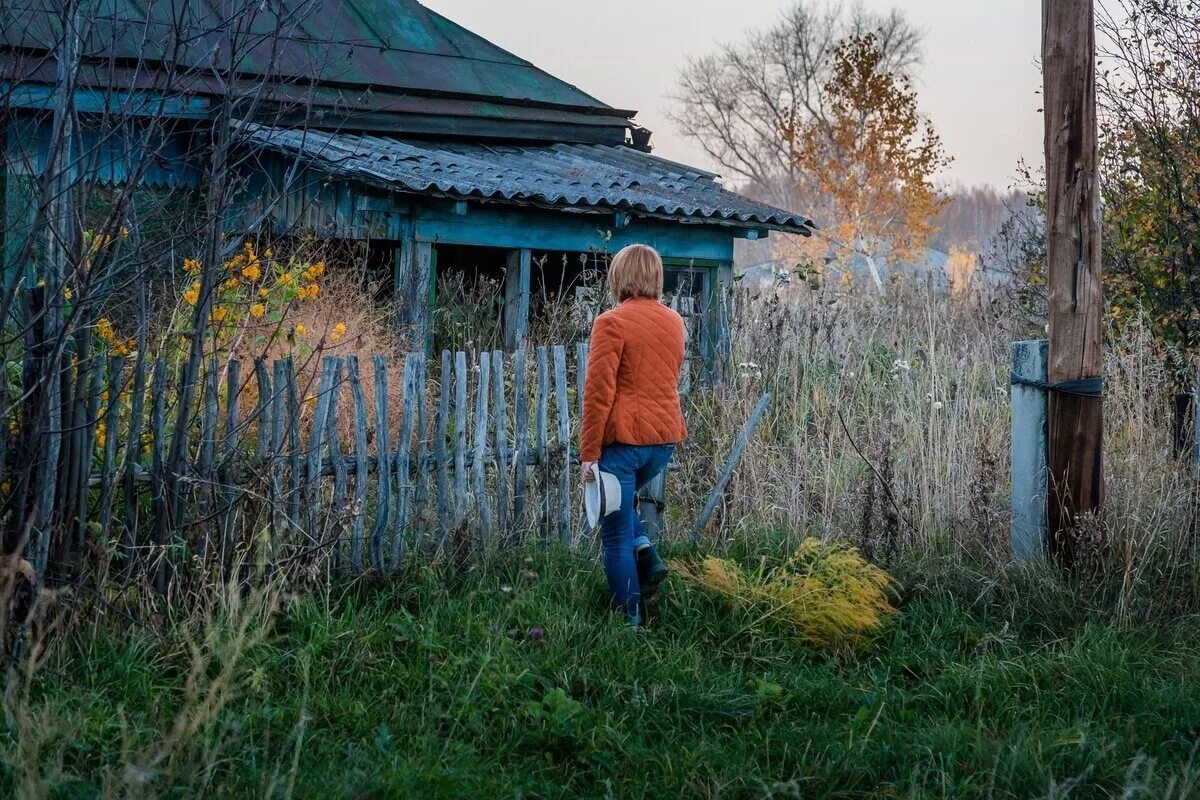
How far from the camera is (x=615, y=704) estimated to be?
3662 millimetres

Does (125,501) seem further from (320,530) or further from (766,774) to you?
(766,774)

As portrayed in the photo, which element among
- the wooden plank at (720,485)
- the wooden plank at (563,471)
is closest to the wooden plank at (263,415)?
the wooden plank at (563,471)

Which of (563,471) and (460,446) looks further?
(563,471)

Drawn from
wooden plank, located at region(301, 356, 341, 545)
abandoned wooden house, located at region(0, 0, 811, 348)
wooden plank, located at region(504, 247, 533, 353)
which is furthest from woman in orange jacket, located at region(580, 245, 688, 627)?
wooden plank, located at region(504, 247, 533, 353)

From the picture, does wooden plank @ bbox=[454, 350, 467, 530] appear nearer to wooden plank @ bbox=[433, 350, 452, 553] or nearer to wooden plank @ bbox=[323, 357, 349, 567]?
wooden plank @ bbox=[433, 350, 452, 553]

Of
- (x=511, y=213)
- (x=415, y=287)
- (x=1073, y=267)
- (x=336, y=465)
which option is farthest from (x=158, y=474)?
(x=511, y=213)

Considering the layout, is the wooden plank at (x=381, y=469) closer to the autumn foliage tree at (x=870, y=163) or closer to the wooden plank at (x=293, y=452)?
the wooden plank at (x=293, y=452)

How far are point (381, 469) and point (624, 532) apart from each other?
109cm

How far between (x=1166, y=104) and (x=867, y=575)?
12.6ft

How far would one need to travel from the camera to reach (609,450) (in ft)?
14.9

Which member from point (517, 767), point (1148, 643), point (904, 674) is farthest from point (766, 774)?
point (1148, 643)

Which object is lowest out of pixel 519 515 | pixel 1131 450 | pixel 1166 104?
pixel 519 515

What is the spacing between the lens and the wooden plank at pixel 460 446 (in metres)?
4.93

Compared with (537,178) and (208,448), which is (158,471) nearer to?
(208,448)
